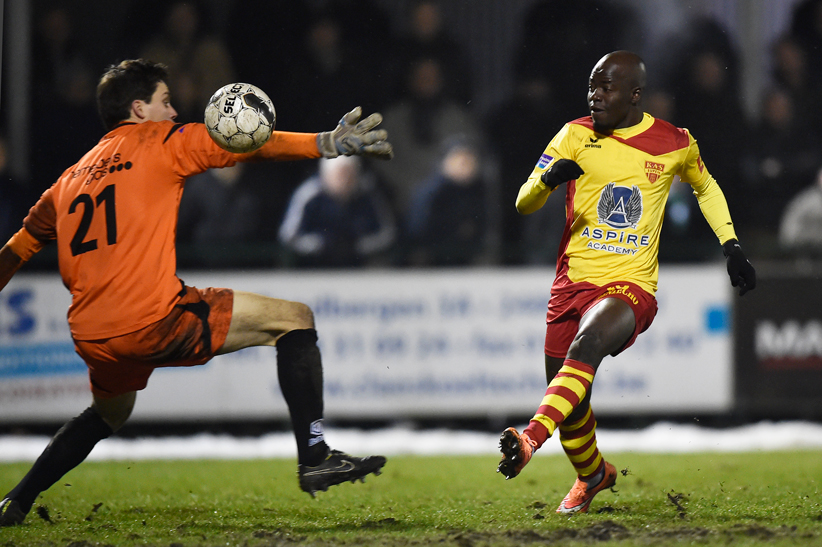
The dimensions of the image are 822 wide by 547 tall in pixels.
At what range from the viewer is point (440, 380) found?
904 centimetres

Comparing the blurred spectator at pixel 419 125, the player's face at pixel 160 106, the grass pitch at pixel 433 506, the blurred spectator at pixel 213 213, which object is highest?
the blurred spectator at pixel 419 125

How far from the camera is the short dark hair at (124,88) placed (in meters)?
4.88

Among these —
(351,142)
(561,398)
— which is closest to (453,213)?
(351,142)

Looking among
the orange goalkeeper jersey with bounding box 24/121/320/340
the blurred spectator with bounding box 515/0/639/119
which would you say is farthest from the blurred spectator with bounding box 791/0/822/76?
the orange goalkeeper jersey with bounding box 24/121/320/340

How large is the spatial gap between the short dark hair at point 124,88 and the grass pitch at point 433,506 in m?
2.07

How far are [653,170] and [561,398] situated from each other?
52.4 inches

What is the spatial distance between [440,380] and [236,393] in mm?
1874

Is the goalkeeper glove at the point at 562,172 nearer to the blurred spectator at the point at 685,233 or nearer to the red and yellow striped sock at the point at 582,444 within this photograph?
the red and yellow striped sock at the point at 582,444

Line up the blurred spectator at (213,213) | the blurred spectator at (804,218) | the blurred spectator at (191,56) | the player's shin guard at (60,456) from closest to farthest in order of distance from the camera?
1. the player's shin guard at (60,456)
2. the blurred spectator at (213,213)
3. the blurred spectator at (804,218)
4. the blurred spectator at (191,56)

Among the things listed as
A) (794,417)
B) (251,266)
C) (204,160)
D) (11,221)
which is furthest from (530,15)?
(204,160)

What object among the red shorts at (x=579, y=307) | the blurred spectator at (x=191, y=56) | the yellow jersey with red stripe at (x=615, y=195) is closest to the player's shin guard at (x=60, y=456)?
the red shorts at (x=579, y=307)

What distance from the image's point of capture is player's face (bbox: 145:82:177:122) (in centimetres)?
496

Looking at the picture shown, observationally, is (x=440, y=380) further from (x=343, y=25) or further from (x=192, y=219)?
(x=343, y=25)

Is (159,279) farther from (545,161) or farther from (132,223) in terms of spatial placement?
(545,161)
